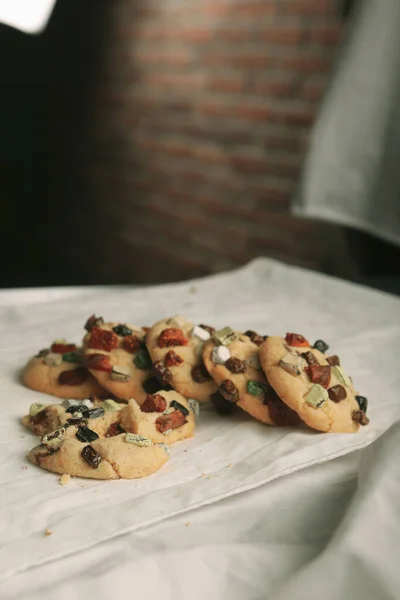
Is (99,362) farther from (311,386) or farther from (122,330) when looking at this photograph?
(311,386)

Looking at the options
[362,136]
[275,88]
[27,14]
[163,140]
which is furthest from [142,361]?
[27,14]

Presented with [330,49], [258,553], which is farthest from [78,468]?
[330,49]

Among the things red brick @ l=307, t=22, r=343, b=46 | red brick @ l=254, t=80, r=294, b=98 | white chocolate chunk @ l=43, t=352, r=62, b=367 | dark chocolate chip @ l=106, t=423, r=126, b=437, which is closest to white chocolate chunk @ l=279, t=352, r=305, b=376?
dark chocolate chip @ l=106, t=423, r=126, b=437

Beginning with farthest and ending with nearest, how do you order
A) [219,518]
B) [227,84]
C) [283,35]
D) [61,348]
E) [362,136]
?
1. [227,84]
2. [283,35]
3. [362,136]
4. [61,348]
5. [219,518]

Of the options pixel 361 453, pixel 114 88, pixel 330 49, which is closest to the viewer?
pixel 361 453

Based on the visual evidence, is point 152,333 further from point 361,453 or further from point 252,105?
point 252,105
